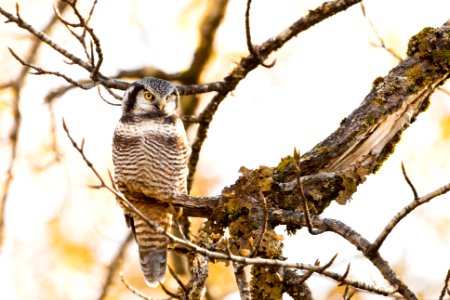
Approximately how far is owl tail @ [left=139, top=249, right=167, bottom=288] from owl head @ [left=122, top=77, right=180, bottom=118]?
1.04 metres

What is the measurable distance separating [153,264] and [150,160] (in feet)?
2.58

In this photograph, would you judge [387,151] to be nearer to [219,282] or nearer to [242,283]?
[242,283]

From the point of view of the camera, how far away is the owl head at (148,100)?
5582 mm

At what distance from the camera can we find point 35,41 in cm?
639

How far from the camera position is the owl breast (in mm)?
5359

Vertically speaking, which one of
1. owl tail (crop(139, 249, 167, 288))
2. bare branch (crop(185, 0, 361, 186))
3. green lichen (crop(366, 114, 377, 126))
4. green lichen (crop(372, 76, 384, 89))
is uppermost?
bare branch (crop(185, 0, 361, 186))

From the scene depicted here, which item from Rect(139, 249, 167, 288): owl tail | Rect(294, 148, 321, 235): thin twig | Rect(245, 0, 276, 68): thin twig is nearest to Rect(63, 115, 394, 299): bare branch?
Rect(294, 148, 321, 235): thin twig

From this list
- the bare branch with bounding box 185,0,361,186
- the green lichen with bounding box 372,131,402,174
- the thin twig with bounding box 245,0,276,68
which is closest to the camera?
the thin twig with bounding box 245,0,276,68

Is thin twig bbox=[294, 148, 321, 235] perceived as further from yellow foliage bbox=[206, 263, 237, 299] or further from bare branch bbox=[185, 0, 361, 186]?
yellow foliage bbox=[206, 263, 237, 299]

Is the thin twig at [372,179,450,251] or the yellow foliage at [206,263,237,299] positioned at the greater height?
the yellow foliage at [206,263,237,299]

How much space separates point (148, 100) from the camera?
562 centimetres

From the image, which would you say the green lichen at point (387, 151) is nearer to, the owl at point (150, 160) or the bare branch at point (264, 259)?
the bare branch at point (264, 259)

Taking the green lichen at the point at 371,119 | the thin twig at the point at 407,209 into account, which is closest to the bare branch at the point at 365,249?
the thin twig at the point at 407,209

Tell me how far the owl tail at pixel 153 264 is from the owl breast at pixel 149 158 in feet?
1.57
